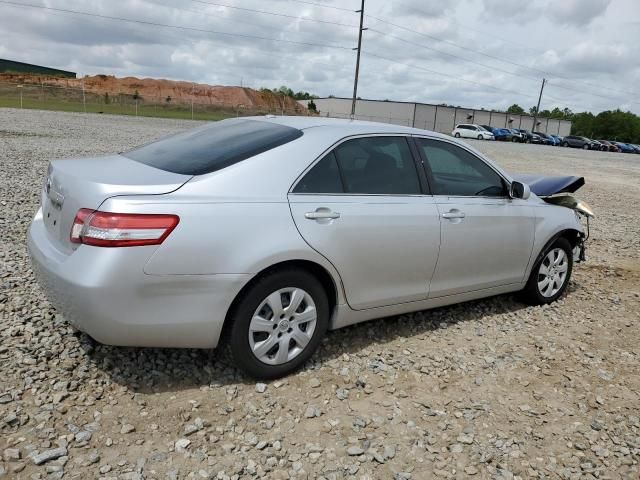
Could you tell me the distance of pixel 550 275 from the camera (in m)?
5.11

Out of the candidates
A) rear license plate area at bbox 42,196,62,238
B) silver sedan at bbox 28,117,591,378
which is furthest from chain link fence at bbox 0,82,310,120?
rear license plate area at bbox 42,196,62,238

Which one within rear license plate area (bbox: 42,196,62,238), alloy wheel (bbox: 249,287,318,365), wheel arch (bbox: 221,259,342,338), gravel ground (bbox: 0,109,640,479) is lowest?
gravel ground (bbox: 0,109,640,479)

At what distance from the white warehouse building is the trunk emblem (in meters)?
63.6

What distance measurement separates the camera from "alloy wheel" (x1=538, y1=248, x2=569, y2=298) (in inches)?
199

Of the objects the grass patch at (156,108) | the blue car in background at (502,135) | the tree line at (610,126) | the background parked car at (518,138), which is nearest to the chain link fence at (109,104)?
the grass patch at (156,108)

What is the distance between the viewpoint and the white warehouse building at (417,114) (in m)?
72.0

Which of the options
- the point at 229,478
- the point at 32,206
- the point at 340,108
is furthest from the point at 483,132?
the point at 229,478

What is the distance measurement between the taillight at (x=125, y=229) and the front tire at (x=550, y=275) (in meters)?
3.52

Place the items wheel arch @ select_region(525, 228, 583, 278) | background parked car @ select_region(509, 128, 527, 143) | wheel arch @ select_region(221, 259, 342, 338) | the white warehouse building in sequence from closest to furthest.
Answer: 1. wheel arch @ select_region(221, 259, 342, 338)
2. wheel arch @ select_region(525, 228, 583, 278)
3. background parked car @ select_region(509, 128, 527, 143)
4. the white warehouse building

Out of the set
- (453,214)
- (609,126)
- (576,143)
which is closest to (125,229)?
(453,214)

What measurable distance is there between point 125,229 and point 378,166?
1.82m

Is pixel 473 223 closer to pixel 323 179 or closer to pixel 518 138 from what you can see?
pixel 323 179

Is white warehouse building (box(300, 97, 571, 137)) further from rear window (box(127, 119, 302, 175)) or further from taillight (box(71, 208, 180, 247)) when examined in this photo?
taillight (box(71, 208, 180, 247))

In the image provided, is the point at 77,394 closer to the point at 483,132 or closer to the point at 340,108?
the point at 483,132
